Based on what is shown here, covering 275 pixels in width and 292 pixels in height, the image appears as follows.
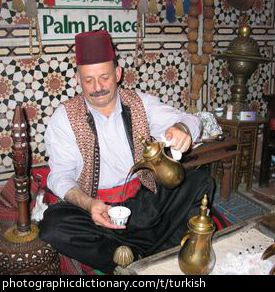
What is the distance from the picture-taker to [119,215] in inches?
68.1

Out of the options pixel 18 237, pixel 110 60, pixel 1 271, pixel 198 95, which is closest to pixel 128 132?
pixel 110 60

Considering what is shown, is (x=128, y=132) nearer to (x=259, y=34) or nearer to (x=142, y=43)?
(x=142, y=43)

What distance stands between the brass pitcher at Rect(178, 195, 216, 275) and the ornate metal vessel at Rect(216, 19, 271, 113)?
2285mm

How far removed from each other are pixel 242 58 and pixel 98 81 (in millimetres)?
1793

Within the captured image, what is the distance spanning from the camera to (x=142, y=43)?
3217mm

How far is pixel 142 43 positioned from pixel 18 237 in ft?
6.28

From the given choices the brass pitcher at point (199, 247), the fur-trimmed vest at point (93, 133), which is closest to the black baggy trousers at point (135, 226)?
the fur-trimmed vest at point (93, 133)

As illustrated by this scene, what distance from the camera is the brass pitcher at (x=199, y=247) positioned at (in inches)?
58.4

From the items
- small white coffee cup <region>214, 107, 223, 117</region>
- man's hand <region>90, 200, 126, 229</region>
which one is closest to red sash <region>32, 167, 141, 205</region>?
man's hand <region>90, 200, 126, 229</region>

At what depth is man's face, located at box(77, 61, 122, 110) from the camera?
214 cm

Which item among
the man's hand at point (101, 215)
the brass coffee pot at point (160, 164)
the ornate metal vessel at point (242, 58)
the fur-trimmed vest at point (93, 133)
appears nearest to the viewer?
the brass coffee pot at point (160, 164)

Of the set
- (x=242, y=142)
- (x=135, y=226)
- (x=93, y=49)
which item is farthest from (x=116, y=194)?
(x=242, y=142)

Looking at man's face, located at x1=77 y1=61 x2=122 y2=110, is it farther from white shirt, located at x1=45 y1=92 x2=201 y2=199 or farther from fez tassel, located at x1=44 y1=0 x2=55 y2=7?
fez tassel, located at x1=44 y1=0 x2=55 y2=7

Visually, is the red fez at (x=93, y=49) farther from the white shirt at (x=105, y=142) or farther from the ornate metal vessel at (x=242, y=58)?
the ornate metal vessel at (x=242, y=58)
